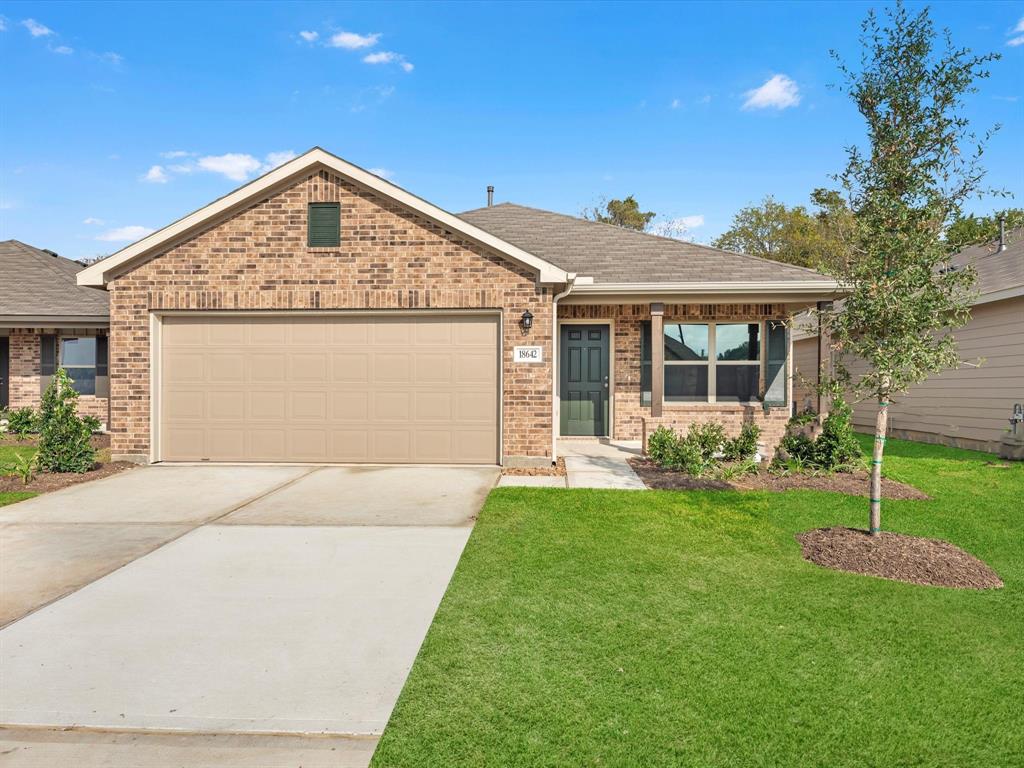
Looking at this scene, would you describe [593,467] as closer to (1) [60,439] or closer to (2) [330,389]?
(2) [330,389]

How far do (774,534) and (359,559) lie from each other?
3.97 m

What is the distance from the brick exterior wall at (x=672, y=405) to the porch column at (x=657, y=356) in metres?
0.33

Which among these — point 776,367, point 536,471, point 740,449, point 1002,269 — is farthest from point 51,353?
point 1002,269

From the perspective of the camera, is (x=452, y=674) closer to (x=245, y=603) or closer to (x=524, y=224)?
(x=245, y=603)

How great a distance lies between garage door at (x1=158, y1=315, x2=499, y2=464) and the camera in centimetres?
910

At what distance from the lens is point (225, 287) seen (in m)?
9.08

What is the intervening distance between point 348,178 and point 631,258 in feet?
19.2

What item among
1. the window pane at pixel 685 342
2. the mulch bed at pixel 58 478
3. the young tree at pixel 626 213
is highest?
the young tree at pixel 626 213

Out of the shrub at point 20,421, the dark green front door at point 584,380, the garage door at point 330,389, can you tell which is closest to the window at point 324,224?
the garage door at point 330,389

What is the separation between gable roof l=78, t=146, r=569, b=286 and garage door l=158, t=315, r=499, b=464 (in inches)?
44.9

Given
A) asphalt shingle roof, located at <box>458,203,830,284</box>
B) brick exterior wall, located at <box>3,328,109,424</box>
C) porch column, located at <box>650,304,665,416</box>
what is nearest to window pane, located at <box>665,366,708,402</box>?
porch column, located at <box>650,304,665,416</box>

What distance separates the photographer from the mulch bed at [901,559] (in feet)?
14.7

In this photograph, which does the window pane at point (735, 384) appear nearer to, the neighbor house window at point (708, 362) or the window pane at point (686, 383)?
the neighbor house window at point (708, 362)

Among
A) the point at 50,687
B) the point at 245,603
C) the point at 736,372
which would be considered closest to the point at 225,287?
the point at 245,603
